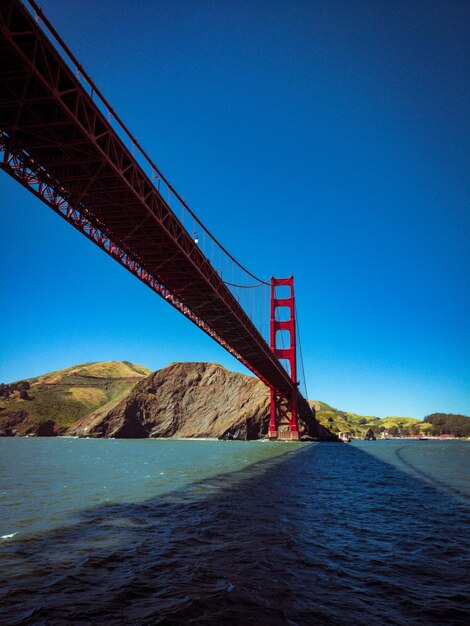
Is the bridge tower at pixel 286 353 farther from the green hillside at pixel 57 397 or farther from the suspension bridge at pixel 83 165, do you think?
the green hillside at pixel 57 397

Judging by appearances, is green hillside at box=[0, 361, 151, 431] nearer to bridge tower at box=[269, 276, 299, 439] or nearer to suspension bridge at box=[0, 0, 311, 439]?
bridge tower at box=[269, 276, 299, 439]

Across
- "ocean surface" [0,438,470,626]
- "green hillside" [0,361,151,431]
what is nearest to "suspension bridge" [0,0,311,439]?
"ocean surface" [0,438,470,626]

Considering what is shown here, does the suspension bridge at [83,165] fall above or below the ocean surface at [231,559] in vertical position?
above

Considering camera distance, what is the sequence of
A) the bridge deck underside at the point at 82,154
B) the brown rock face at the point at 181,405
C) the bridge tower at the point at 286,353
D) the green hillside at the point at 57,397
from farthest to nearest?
Answer: the green hillside at the point at 57,397
the brown rock face at the point at 181,405
the bridge tower at the point at 286,353
the bridge deck underside at the point at 82,154

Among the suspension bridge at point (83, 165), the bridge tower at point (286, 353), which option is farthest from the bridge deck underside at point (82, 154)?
the bridge tower at point (286, 353)

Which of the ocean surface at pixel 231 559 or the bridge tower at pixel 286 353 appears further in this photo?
the bridge tower at pixel 286 353

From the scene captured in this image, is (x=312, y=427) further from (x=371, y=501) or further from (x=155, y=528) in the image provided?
(x=155, y=528)
